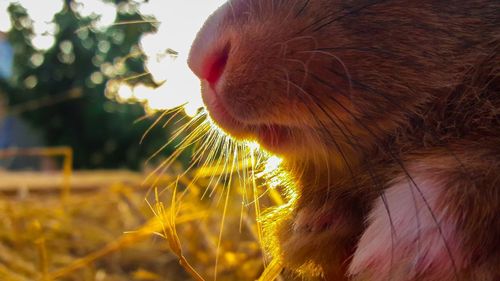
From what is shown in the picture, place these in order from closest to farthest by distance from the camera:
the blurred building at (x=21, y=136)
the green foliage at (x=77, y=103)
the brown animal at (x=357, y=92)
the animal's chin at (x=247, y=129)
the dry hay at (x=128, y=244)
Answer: the brown animal at (x=357, y=92)
the animal's chin at (x=247, y=129)
the dry hay at (x=128, y=244)
the green foliage at (x=77, y=103)
the blurred building at (x=21, y=136)

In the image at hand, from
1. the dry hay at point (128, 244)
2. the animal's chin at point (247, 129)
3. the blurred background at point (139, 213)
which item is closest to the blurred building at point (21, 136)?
the blurred background at point (139, 213)

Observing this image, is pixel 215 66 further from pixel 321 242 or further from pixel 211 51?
pixel 321 242

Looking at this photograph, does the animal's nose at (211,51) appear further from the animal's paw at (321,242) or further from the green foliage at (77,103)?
the green foliage at (77,103)

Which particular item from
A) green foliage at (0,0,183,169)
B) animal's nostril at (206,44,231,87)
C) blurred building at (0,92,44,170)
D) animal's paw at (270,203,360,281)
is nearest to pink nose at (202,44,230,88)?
animal's nostril at (206,44,231,87)

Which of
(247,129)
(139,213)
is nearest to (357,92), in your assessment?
(247,129)

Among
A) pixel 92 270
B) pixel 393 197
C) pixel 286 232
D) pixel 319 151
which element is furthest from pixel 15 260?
pixel 393 197

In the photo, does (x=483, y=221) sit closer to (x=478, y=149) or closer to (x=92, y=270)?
(x=478, y=149)

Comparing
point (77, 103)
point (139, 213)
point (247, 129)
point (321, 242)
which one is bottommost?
point (77, 103)
